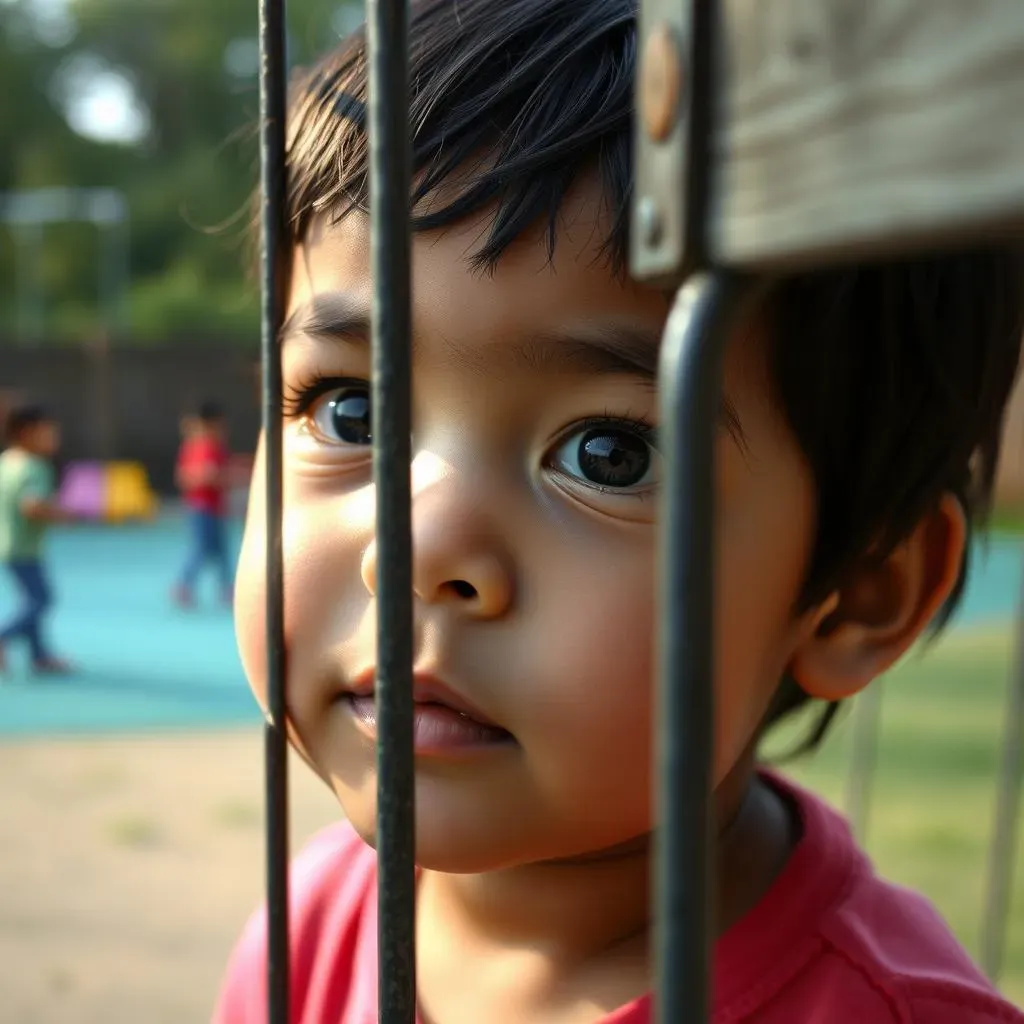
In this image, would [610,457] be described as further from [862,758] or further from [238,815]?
[238,815]

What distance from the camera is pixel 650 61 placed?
0.46 m

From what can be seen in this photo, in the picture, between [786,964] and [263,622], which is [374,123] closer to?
[263,622]

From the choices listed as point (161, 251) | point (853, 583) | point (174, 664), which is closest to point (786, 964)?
point (853, 583)

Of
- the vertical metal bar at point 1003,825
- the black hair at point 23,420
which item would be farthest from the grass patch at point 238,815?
the black hair at point 23,420

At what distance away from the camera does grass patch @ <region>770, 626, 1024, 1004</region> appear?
2820mm

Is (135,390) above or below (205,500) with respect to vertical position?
below

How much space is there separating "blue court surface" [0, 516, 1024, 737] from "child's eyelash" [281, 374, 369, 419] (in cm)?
313

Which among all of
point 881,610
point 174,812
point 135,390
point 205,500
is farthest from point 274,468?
point 135,390

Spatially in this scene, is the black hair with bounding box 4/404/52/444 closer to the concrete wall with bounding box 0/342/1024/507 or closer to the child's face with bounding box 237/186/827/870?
the child's face with bounding box 237/186/827/870

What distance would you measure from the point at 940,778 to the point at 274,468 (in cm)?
341

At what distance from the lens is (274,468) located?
742 millimetres

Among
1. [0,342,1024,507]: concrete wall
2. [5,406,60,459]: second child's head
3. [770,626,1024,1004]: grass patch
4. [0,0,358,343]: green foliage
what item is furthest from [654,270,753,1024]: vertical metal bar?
[0,0,358,343]: green foliage

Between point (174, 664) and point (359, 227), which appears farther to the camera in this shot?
point (174, 664)

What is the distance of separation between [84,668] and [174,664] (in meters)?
0.38
